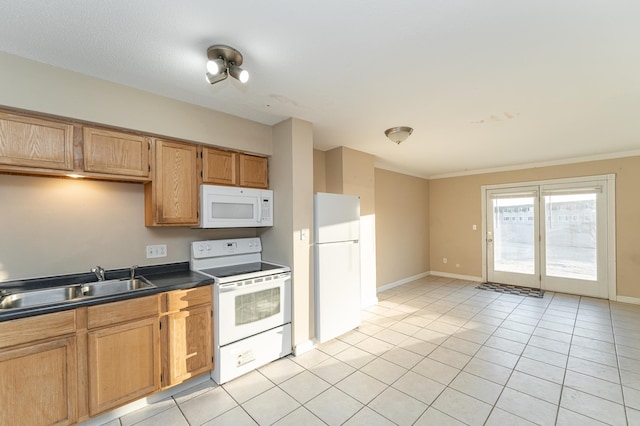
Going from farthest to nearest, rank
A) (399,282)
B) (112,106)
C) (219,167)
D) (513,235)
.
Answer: (399,282) < (513,235) < (219,167) < (112,106)

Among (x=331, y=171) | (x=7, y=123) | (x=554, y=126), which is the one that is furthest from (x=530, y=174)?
(x=7, y=123)

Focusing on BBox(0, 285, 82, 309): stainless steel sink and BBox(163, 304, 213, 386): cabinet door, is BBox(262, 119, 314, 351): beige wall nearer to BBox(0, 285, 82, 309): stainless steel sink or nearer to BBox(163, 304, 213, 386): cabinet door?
BBox(163, 304, 213, 386): cabinet door

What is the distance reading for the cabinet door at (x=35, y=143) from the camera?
68.5 inches

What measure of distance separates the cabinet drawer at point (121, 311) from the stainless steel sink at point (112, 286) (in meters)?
0.13

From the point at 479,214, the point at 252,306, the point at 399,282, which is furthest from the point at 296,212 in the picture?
the point at 479,214

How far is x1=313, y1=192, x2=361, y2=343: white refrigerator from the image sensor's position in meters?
3.02

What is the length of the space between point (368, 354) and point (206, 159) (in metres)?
2.61

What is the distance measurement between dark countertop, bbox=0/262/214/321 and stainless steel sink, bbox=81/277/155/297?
64 mm

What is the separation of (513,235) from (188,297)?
5.88 metres

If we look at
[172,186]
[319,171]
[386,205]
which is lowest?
[386,205]

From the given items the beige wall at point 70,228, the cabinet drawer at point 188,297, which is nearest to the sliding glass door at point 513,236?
the cabinet drawer at point 188,297

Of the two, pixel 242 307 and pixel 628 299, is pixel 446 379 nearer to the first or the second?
pixel 242 307

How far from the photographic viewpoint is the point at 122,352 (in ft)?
6.23

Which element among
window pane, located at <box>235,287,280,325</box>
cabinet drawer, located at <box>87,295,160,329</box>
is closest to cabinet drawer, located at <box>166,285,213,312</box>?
cabinet drawer, located at <box>87,295,160,329</box>
